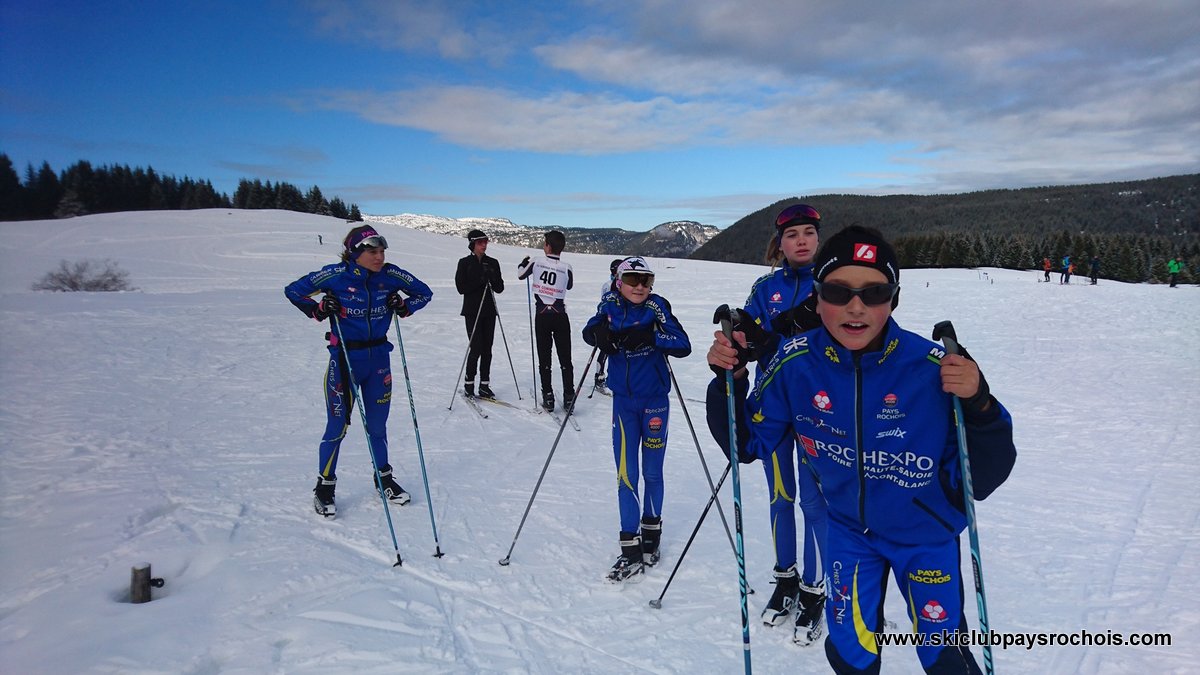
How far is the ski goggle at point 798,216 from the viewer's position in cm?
399

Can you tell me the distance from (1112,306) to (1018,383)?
1211 centimetres

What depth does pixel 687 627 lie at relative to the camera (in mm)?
4090

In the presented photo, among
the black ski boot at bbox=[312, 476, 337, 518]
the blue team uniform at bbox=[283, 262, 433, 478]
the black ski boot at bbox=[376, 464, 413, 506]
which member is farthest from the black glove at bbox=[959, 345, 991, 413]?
the black ski boot at bbox=[312, 476, 337, 518]

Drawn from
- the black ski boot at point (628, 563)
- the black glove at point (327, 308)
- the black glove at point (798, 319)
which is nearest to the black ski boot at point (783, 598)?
the black ski boot at point (628, 563)

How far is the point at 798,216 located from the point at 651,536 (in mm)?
2806

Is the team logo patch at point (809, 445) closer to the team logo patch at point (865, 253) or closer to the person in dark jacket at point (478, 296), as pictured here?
the team logo patch at point (865, 253)

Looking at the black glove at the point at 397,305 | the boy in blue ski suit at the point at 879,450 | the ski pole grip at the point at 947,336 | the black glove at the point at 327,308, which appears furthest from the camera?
the black glove at the point at 397,305

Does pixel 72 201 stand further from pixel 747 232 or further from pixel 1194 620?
pixel 747 232

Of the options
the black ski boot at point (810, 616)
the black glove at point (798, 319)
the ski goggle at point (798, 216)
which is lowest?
the black ski boot at point (810, 616)

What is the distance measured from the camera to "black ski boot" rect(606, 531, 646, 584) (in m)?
4.66

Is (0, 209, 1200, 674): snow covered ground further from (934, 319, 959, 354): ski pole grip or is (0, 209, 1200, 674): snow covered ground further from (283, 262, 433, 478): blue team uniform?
(934, 319, 959, 354): ski pole grip

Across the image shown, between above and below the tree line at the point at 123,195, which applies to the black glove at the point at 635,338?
below

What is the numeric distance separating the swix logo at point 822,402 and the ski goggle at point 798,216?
68.7 inches

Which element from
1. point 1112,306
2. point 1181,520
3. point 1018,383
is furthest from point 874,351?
point 1112,306
